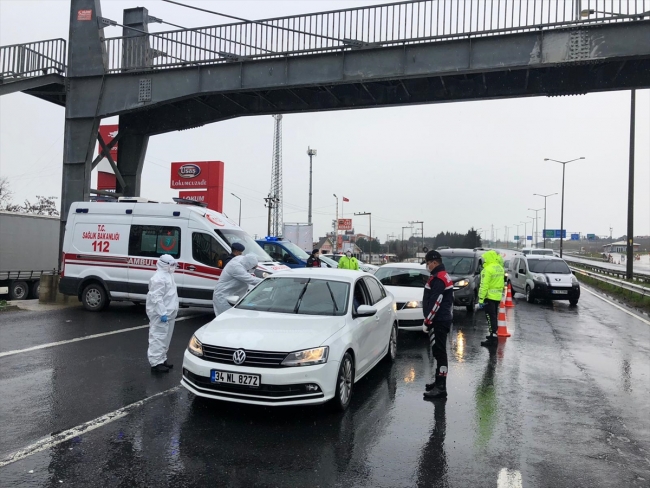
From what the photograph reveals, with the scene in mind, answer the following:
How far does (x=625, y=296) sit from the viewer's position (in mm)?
21594

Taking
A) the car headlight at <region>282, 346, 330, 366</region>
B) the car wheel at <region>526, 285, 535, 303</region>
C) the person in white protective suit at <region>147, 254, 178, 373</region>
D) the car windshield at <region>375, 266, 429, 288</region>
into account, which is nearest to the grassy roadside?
the car wheel at <region>526, 285, 535, 303</region>

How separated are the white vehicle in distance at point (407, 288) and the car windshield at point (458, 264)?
134 inches

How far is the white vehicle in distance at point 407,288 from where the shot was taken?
10984 mm

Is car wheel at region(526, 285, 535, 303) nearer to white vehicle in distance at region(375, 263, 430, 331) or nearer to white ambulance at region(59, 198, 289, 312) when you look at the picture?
white vehicle in distance at region(375, 263, 430, 331)

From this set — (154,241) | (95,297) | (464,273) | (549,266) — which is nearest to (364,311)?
(154,241)

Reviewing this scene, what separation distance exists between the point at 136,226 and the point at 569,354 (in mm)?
9673

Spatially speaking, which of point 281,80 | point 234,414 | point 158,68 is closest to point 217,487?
point 234,414

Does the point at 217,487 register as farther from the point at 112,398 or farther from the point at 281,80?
the point at 281,80

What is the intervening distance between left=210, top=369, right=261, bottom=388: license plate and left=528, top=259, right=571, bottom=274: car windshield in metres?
16.6

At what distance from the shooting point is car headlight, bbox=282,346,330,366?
5.46m

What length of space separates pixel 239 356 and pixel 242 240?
824 centimetres

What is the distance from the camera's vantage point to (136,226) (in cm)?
1301

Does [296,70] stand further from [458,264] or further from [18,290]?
[18,290]

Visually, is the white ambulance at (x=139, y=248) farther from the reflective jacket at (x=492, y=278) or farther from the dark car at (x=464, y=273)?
the dark car at (x=464, y=273)
